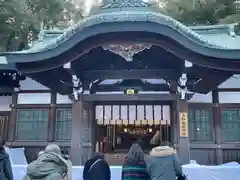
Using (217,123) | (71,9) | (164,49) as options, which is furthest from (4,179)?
(71,9)

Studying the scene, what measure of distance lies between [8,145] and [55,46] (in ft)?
15.9

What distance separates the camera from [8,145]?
1080 cm

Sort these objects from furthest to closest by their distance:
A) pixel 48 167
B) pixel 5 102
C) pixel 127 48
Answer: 1. pixel 5 102
2. pixel 127 48
3. pixel 48 167

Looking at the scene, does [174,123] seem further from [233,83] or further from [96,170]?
[96,170]

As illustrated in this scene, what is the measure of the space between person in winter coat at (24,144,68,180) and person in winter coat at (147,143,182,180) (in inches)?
74.6

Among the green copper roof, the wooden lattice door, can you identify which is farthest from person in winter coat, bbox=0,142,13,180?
the wooden lattice door

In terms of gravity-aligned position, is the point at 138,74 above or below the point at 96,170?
above

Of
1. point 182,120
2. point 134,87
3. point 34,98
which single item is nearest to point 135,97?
point 134,87

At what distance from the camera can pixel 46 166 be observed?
148 inches

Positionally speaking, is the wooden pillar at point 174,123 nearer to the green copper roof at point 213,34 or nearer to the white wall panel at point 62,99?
the green copper roof at point 213,34

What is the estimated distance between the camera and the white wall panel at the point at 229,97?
34.5 ft

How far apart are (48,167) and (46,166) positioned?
0.10ft

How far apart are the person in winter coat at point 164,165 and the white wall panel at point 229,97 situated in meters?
5.89

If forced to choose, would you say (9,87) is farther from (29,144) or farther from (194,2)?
(194,2)
